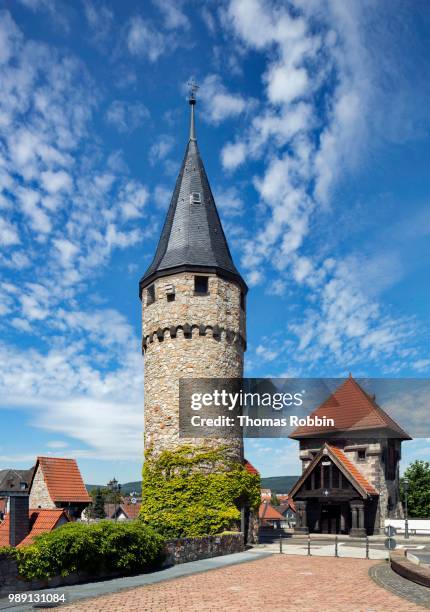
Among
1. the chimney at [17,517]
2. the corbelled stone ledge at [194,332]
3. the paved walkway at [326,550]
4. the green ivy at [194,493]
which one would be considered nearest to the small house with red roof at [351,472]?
the paved walkway at [326,550]

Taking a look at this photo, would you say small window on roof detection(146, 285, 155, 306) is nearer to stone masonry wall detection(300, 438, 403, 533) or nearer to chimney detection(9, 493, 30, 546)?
chimney detection(9, 493, 30, 546)

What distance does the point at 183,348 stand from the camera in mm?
A: 24750

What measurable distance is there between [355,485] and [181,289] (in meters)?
14.0

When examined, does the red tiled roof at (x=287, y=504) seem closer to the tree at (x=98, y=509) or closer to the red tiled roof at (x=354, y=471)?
the red tiled roof at (x=354, y=471)

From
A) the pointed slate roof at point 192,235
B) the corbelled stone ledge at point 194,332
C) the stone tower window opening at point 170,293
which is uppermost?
the pointed slate roof at point 192,235

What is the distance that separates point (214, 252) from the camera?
26625 mm

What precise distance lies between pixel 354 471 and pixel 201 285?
13.9 metres

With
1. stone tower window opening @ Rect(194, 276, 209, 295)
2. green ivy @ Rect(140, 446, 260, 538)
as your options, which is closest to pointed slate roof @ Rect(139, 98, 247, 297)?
stone tower window opening @ Rect(194, 276, 209, 295)

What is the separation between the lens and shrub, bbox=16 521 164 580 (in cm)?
1274

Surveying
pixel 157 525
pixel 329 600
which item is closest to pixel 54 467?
pixel 157 525

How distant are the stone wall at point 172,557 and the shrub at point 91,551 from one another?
142mm

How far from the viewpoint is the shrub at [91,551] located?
12.7 metres

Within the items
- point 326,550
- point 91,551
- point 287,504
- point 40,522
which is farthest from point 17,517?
point 287,504

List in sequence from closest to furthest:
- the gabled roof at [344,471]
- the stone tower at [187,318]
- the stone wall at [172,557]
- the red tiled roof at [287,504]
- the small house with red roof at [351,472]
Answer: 1. the stone wall at [172,557]
2. the stone tower at [187,318]
3. the gabled roof at [344,471]
4. the small house with red roof at [351,472]
5. the red tiled roof at [287,504]
